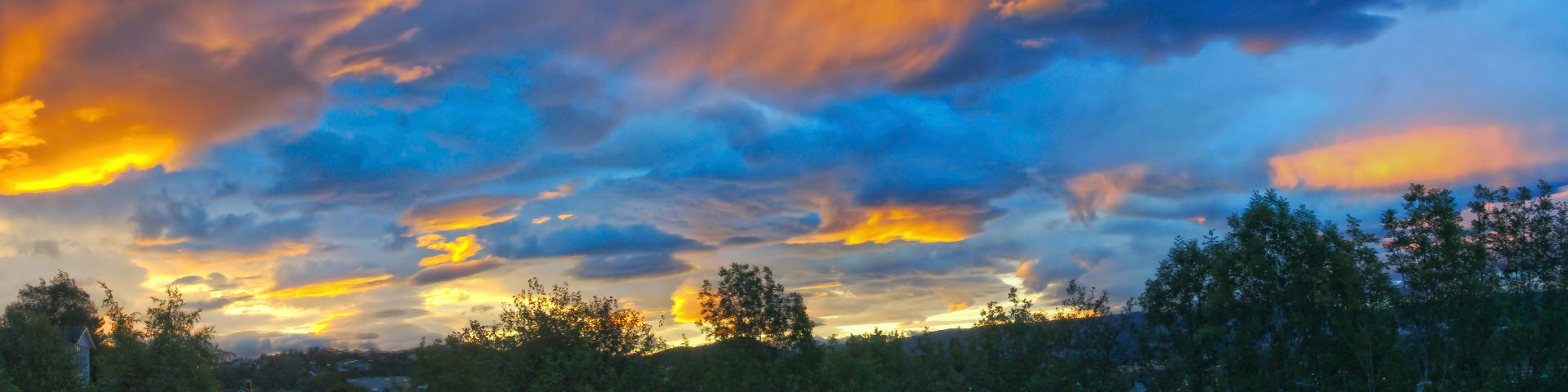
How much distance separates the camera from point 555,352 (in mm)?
41156

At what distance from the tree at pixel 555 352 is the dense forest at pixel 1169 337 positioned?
0.09m

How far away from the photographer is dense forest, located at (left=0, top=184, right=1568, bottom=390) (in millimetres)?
27906

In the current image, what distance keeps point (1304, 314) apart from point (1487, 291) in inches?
207

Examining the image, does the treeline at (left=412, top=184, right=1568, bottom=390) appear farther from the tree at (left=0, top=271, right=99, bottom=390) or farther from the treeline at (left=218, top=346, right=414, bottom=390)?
A: the treeline at (left=218, top=346, right=414, bottom=390)

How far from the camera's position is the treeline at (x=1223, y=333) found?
2777cm

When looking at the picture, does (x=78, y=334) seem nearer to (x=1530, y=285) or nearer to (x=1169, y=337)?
(x=1169, y=337)

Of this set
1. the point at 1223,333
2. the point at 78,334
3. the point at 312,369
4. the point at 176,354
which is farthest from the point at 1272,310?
the point at 312,369

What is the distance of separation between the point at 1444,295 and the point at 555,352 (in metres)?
35.0

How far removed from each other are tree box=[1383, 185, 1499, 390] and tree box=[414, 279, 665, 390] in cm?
2977

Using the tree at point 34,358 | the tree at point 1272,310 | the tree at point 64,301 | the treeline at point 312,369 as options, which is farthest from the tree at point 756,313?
the tree at point 64,301

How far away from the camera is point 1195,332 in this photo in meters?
34.2

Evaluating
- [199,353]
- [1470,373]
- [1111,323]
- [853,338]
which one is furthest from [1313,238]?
[199,353]

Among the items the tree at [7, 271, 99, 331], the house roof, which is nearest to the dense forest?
the house roof

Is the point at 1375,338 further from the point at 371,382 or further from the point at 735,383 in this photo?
the point at 371,382
